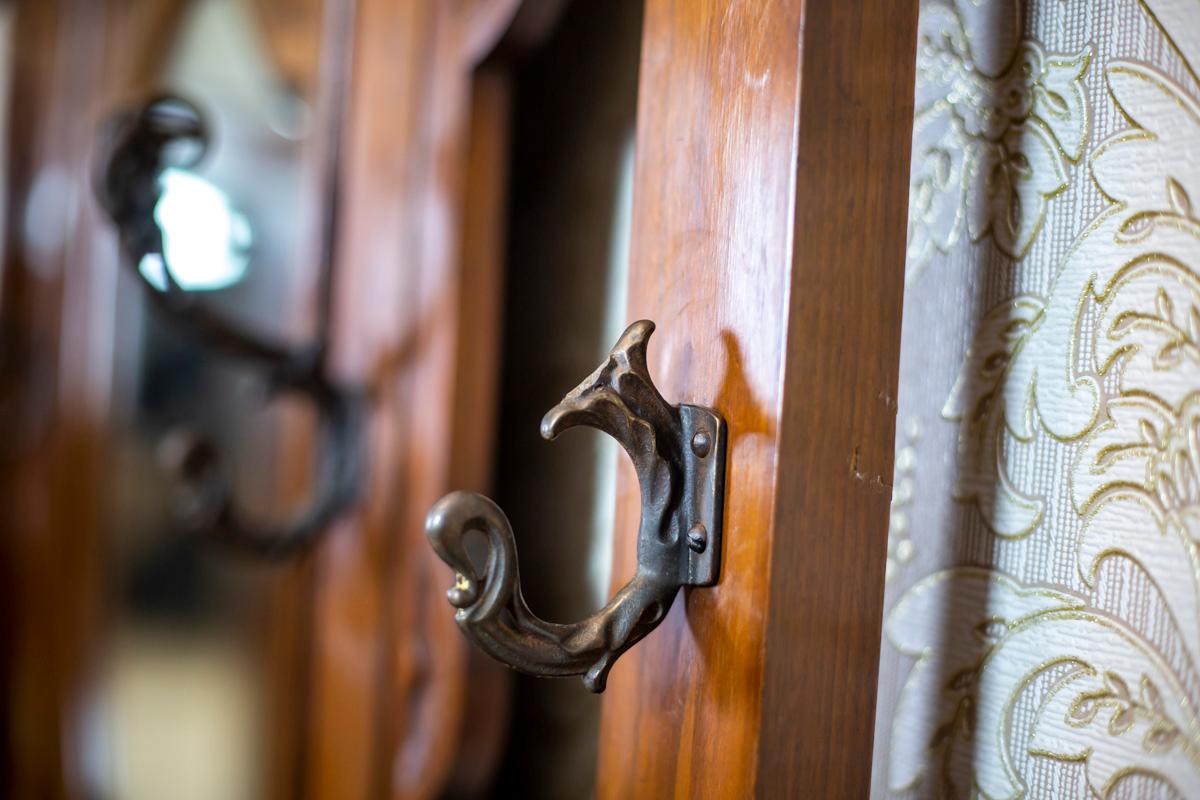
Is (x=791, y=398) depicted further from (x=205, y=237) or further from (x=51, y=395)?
(x=51, y=395)

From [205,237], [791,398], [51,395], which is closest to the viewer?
[791,398]

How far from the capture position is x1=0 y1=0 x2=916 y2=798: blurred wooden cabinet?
23 centimetres

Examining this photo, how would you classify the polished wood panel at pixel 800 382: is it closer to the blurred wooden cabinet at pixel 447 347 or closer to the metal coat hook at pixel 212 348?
the blurred wooden cabinet at pixel 447 347

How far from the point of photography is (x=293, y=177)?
61cm

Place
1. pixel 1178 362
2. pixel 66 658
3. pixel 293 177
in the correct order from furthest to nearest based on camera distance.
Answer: pixel 66 658 → pixel 293 177 → pixel 1178 362

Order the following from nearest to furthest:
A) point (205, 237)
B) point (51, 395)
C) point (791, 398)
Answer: point (791, 398), point (205, 237), point (51, 395)

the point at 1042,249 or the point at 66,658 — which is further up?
the point at 1042,249

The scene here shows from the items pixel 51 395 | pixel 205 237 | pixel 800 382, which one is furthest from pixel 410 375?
pixel 51 395

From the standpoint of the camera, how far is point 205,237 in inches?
24.9

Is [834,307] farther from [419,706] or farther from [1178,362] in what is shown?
[419,706]

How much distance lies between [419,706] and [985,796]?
308 millimetres

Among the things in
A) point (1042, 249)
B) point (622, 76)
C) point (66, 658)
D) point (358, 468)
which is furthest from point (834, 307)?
point (66, 658)

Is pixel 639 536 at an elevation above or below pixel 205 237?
below

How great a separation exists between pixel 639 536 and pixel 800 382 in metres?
0.06
